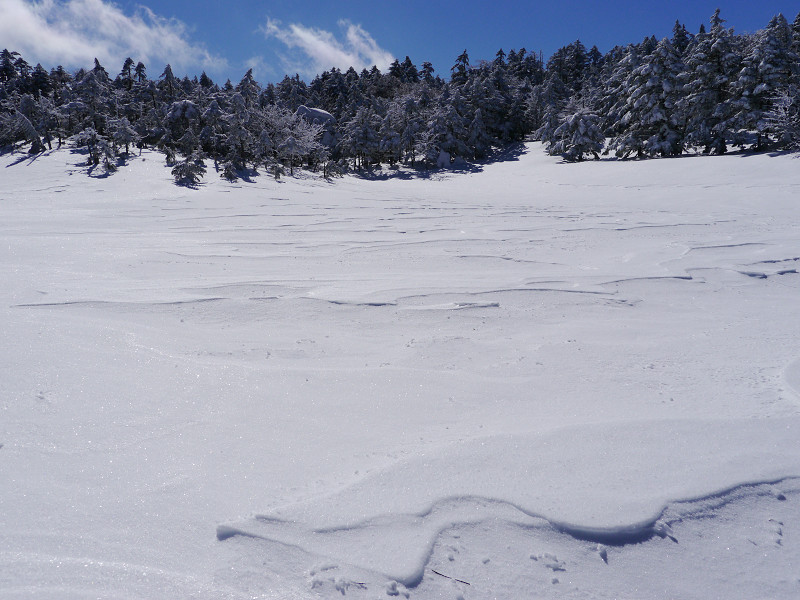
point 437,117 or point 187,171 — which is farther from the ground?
point 437,117

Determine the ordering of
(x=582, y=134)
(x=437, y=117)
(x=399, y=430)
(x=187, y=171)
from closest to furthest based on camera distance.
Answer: (x=399, y=430) → (x=187, y=171) → (x=582, y=134) → (x=437, y=117)

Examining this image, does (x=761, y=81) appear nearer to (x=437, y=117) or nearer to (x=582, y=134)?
(x=582, y=134)

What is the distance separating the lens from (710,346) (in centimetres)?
318

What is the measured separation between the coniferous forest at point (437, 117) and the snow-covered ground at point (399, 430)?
17.3 metres

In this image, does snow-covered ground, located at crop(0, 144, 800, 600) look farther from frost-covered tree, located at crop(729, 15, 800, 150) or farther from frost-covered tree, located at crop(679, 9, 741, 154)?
frost-covered tree, located at crop(679, 9, 741, 154)

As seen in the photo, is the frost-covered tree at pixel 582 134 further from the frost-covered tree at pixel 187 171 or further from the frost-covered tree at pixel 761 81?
the frost-covered tree at pixel 187 171

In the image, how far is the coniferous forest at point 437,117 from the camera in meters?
22.4

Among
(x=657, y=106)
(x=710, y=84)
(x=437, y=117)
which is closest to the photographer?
(x=710, y=84)

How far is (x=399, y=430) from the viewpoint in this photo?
220 cm

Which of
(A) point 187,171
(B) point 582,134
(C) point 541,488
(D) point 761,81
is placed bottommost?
(C) point 541,488

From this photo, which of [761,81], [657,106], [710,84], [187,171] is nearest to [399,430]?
[187,171]

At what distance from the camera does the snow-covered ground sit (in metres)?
1.46

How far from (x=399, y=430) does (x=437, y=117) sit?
3423cm

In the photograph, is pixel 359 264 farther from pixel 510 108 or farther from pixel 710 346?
pixel 510 108
